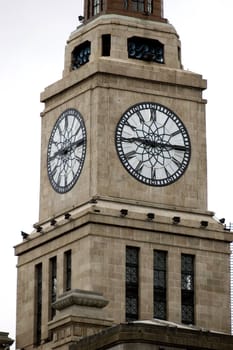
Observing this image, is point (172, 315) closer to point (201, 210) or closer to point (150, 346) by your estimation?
point (201, 210)

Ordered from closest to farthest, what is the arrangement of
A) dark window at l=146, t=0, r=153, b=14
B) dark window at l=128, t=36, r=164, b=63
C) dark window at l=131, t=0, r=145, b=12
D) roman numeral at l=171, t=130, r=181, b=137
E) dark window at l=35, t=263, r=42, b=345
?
dark window at l=35, t=263, r=42, b=345, roman numeral at l=171, t=130, r=181, b=137, dark window at l=128, t=36, r=164, b=63, dark window at l=131, t=0, r=145, b=12, dark window at l=146, t=0, r=153, b=14

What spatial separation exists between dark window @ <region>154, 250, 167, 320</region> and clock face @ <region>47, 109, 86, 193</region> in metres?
6.15

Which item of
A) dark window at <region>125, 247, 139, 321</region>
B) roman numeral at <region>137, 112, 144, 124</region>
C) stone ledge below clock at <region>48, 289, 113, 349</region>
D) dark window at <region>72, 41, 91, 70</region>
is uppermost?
dark window at <region>72, 41, 91, 70</region>

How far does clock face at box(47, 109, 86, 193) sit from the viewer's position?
129375mm

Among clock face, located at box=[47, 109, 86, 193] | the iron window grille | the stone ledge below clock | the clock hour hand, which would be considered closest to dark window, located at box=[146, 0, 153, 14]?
clock face, located at box=[47, 109, 86, 193]

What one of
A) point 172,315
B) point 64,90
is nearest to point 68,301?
point 172,315

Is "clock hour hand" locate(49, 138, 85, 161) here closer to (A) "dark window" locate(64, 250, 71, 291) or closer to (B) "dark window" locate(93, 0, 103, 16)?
(A) "dark window" locate(64, 250, 71, 291)

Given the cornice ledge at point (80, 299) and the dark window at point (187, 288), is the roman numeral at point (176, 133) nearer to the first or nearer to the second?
the dark window at point (187, 288)

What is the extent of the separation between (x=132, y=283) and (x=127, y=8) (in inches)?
632

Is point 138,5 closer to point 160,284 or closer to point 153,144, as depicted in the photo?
point 153,144

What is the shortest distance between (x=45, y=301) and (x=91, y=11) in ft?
54.1

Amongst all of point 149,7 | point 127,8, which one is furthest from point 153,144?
point 149,7

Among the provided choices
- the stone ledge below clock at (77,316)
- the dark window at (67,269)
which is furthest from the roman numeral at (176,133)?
the stone ledge below clock at (77,316)

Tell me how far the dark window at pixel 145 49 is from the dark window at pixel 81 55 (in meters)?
2.29
